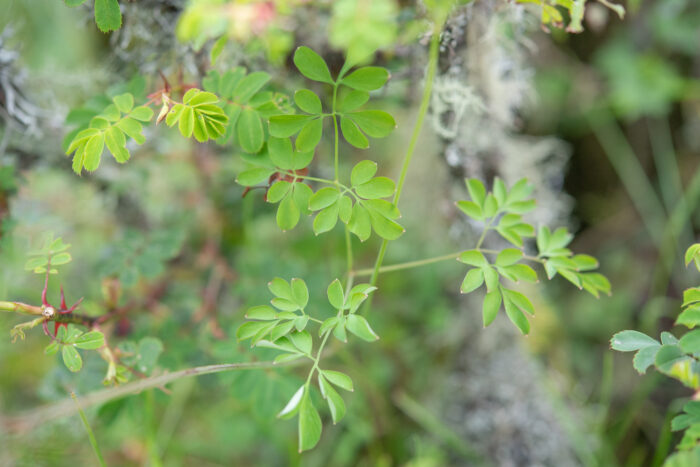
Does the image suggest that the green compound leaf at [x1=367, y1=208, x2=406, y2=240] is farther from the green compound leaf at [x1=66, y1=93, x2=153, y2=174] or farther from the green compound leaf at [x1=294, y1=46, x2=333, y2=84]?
the green compound leaf at [x1=66, y1=93, x2=153, y2=174]

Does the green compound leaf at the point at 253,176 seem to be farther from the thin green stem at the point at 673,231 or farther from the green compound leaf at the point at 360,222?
the thin green stem at the point at 673,231

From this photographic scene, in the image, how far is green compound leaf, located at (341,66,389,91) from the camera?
71 centimetres

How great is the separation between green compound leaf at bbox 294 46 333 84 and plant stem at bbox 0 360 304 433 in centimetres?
45

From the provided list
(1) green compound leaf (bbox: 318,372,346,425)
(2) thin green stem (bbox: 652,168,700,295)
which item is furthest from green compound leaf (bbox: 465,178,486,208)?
(2) thin green stem (bbox: 652,168,700,295)

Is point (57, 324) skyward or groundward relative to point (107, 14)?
groundward

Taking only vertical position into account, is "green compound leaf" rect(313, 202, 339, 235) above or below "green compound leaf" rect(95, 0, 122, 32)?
below

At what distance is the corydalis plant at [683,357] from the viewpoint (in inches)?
25.1

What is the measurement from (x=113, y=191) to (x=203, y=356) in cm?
51

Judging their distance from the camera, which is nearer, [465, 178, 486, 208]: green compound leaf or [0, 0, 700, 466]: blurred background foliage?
[465, 178, 486, 208]: green compound leaf

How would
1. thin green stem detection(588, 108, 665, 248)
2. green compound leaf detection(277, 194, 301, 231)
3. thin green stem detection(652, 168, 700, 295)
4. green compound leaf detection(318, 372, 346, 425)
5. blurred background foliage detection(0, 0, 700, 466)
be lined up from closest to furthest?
1. green compound leaf detection(318, 372, 346, 425)
2. green compound leaf detection(277, 194, 301, 231)
3. blurred background foliage detection(0, 0, 700, 466)
4. thin green stem detection(652, 168, 700, 295)
5. thin green stem detection(588, 108, 665, 248)

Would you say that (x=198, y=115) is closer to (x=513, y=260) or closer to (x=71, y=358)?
(x=71, y=358)

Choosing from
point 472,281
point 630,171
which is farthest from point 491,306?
point 630,171

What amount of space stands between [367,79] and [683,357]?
0.58 m

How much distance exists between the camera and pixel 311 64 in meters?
0.71
